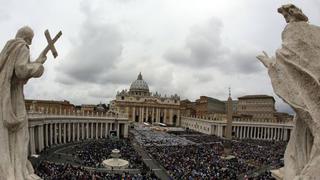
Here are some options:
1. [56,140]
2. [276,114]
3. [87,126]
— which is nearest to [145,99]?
[276,114]

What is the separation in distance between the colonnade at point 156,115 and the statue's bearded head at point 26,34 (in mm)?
148210

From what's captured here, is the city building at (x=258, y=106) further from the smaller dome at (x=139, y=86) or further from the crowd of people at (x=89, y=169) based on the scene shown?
the crowd of people at (x=89, y=169)

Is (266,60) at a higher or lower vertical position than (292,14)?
lower

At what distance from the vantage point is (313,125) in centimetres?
664

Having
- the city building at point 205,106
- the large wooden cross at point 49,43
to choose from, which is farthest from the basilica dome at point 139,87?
the large wooden cross at point 49,43

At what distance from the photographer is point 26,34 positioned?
6.69 m

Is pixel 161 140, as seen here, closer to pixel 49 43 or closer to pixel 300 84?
pixel 300 84

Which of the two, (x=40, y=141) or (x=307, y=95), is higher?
(x=307, y=95)

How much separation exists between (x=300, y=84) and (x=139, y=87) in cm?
17262

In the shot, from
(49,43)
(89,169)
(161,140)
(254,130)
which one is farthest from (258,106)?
(49,43)

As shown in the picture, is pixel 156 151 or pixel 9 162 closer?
pixel 9 162

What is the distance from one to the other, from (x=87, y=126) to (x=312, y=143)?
7658cm

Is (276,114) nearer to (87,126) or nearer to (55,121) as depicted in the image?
(87,126)

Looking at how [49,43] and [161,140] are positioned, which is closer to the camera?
[49,43]
